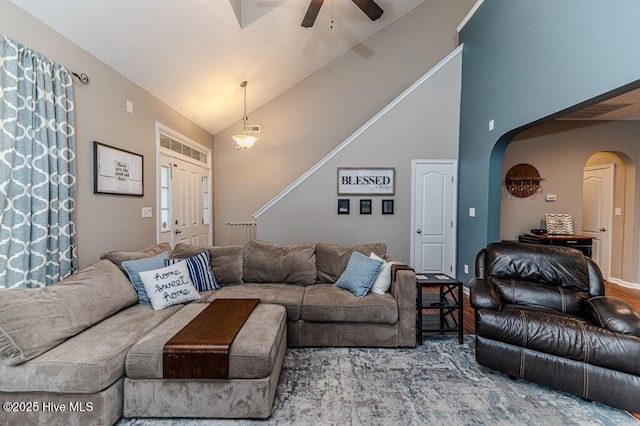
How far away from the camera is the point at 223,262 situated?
3197 mm

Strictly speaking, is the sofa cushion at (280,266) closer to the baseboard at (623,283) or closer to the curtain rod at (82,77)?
the curtain rod at (82,77)

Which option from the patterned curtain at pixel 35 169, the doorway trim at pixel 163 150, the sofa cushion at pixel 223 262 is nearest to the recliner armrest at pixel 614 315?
the sofa cushion at pixel 223 262

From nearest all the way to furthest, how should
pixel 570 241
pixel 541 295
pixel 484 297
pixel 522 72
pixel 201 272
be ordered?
pixel 484 297 < pixel 541 295 < pixel 201 272 < pixel 522 72 < pixel 570 241

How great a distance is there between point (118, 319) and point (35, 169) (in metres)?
1.32

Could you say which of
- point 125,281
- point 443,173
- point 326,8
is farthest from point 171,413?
point 326,8

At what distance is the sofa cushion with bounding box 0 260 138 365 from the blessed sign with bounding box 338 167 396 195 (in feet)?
10.6

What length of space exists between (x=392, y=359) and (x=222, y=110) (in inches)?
193

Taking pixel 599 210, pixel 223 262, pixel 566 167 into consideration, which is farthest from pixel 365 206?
pixel 599 210

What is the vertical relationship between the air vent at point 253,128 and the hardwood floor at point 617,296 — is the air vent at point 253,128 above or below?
above

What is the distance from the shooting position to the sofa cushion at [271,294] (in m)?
2.64

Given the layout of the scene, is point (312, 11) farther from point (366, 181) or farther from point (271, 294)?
point (271, 294)

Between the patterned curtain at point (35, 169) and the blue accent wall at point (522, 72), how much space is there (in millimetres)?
4425

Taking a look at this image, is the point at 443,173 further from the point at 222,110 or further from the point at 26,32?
the point at 26,32

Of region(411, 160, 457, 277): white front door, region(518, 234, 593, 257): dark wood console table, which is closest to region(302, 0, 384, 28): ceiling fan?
region(411, 160, 457, 277): white front door
